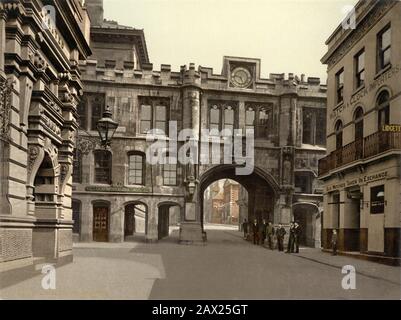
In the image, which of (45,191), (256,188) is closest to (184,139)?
(256,188)

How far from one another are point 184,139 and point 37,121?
1858cm

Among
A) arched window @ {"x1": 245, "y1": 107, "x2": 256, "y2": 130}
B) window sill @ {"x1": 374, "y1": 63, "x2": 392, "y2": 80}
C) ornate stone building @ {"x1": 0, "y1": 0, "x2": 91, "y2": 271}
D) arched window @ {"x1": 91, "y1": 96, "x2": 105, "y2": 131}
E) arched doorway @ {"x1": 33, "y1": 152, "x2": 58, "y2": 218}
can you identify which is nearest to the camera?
ornate stone building @ {"x1": 0, "y1": 0, "x2": 91, "y2": 271}

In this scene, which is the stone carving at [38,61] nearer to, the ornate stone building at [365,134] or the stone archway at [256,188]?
the ornate stone building at [365,134]

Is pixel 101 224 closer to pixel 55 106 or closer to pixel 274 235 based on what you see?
pixel 274 235

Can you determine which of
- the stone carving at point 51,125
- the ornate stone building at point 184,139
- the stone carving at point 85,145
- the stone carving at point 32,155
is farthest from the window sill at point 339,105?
the stone carving at point 32,155

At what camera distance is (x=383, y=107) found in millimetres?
17969

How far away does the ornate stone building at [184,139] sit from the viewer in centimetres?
2886

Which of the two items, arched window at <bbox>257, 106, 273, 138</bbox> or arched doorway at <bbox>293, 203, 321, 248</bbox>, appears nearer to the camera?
arched doorway at <bbox>293, 203, 321, 248</bbox>

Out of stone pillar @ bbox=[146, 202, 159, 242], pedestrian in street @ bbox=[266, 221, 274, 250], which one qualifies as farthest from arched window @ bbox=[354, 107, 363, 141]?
stone pillar @ bbox=[146, 202, 159, 242]

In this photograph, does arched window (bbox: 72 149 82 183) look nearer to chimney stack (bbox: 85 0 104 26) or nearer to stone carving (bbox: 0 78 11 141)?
chimney stack (bbox: 85 0 104 26)

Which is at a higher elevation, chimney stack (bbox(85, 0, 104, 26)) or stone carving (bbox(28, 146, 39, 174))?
chimney stack (bbox(85, 0, 104, 26))

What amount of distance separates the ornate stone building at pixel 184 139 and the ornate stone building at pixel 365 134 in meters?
6.70

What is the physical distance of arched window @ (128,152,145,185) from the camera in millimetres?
29469
